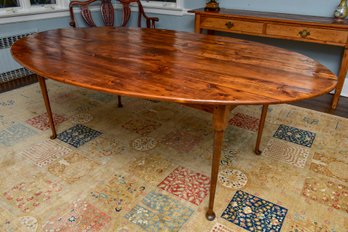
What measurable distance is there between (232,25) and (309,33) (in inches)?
28.0

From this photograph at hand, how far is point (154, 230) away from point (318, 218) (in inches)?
32.0

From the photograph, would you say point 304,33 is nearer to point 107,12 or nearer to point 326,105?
point 326,105

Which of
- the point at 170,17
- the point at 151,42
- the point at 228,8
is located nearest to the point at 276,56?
the point at 151,42

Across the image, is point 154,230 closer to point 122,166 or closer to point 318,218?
point 122,166

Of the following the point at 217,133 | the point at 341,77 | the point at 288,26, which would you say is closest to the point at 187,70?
the point at 217,133

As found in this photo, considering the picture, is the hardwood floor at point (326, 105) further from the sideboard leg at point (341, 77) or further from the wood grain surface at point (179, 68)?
the wood grain surface at point (179, 68)

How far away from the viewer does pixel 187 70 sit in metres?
1.34

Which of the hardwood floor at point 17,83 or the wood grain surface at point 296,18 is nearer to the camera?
the wood grain surface at point 296,18

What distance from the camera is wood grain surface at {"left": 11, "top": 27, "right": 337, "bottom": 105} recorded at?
3.59ft

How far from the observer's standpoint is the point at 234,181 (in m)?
1.61

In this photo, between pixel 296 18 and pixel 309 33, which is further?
pixel 296 18


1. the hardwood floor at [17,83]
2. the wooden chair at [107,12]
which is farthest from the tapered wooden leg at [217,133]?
the hardwood floor at [17,83]

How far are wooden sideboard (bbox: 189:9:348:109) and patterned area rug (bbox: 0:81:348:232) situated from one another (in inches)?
24.1

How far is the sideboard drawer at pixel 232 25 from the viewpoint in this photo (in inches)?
103
